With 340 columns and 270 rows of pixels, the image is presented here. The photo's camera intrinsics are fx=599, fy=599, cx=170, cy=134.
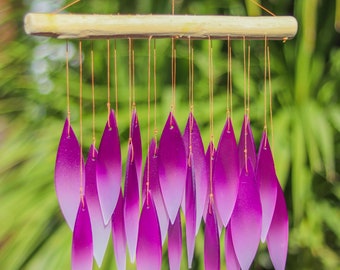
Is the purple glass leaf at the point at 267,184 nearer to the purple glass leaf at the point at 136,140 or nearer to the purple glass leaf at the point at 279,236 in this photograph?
the purple glass leaf at the point at 279,236

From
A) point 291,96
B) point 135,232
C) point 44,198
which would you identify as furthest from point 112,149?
point 291,96

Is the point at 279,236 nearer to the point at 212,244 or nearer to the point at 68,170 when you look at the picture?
the point at 212,244

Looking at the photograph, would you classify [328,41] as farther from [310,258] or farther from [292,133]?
[310,258]

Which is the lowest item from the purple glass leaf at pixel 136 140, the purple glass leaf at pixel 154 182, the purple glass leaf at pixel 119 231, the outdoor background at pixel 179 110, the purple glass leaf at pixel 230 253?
the outdoor background at pixel 179 110

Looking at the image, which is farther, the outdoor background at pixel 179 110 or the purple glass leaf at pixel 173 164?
the outdoor background at pixel 179 110

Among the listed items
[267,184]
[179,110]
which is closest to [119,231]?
[267,184]

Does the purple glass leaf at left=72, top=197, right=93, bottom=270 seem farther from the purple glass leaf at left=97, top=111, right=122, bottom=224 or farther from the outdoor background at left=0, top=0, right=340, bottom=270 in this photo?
the outdoor background at left=0, top=0, right=340, bottom=270

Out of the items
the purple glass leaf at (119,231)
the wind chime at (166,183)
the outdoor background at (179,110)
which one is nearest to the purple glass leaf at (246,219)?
the wind chime at (166,183)
